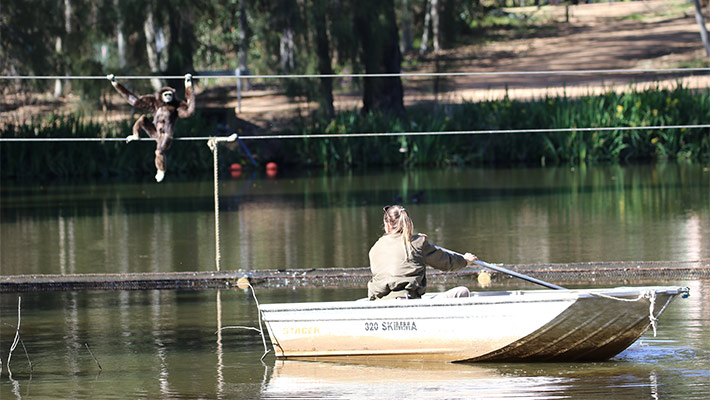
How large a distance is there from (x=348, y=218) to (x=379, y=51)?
10660mm

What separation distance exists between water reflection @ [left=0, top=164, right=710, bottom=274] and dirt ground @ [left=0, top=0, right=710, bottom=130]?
543 centimetres

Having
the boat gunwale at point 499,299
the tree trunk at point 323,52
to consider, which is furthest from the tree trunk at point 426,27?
the boat gunwale at point 499,299

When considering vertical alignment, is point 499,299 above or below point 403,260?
below

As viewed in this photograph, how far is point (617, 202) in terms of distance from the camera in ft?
65.9

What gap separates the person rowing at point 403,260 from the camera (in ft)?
29.3

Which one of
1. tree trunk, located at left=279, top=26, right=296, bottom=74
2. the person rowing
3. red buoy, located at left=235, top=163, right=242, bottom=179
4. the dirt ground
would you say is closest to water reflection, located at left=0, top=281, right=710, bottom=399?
the person rowing

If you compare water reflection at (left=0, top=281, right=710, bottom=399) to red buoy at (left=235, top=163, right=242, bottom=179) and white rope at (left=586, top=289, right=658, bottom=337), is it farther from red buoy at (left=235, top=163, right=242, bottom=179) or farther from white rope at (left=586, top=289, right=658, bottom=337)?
red buoy at (left=235, top=163, right=242, bottom=179)

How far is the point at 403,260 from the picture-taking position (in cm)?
891

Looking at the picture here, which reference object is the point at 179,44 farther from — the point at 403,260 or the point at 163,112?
the point at 403,260

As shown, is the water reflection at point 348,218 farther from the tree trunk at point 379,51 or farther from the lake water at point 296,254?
the tree trunk at point 379,51

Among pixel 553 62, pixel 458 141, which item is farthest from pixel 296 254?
pixel 553 62

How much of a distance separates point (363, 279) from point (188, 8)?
17600 mm

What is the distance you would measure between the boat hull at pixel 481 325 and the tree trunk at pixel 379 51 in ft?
65.2

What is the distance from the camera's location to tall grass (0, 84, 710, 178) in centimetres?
2705
